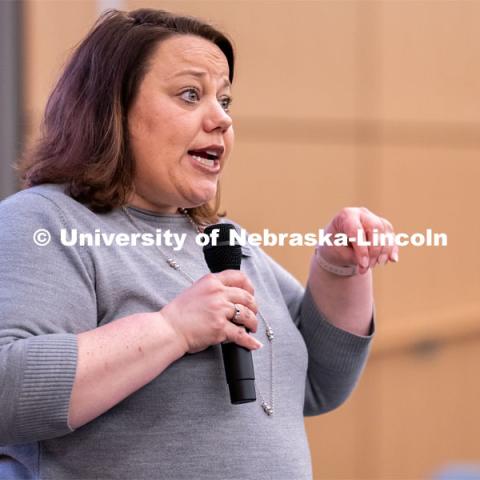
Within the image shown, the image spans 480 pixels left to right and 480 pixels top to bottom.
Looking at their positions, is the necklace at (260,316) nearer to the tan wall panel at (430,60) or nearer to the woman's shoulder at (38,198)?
the woman's shoulder at (38,198)

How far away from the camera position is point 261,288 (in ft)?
4.99

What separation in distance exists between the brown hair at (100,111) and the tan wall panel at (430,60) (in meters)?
2.38

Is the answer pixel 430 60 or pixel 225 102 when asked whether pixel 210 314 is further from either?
pixel 430 60

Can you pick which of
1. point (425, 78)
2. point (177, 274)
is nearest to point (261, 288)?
point (177, 274)

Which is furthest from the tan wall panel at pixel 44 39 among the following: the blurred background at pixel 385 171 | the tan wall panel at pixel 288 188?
the tan wall panel at pixel 288 188

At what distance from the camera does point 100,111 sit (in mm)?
1432

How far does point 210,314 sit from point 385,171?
264 centimetres

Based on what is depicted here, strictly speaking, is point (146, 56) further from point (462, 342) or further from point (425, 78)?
point (462, 342)

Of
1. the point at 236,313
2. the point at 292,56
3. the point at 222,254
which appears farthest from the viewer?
the point at 292,56

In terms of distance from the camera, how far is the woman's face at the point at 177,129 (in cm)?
142

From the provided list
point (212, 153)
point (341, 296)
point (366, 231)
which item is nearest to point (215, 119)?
point (212, 153)

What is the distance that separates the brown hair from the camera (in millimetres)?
1389

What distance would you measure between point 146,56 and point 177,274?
1.27 ft

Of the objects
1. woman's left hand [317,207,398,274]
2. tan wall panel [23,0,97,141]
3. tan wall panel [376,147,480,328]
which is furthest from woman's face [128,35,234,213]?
tan wall panel [376,147,480,328]
